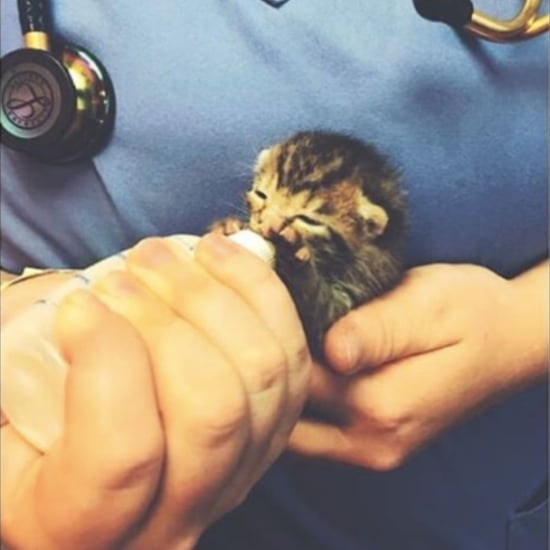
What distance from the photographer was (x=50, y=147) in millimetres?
715

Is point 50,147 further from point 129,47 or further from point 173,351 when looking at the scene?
point 173,351

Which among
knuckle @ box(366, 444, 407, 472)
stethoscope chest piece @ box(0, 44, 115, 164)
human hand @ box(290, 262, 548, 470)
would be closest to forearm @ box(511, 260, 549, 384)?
human hand @ box(290, 262, 548, 470)

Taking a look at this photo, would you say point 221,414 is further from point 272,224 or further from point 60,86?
point 60,86

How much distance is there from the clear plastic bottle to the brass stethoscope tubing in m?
0.27

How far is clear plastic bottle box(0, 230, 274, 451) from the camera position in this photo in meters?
0.53

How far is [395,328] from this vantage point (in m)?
0.73

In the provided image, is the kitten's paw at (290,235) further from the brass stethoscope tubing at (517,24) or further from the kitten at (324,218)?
the brass stethoscope tubing at (517,24)

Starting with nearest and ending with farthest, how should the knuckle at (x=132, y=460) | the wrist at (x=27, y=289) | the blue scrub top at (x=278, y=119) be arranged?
the knuckle at (x=132, y=460) < the wrist at (x=27, y=289) < the blue scrub top at (x=278, y=119)

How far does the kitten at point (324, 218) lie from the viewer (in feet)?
2.19

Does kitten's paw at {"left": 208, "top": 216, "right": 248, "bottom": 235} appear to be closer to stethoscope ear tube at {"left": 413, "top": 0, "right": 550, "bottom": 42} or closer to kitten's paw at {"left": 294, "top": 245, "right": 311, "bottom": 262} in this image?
kitten's paw at {"left": 294, "top": 245, "right": 311, "bottom": 262}

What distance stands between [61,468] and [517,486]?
0.50 meters

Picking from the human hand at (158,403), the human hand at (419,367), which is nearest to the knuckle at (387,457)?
the human hand at (419,367)

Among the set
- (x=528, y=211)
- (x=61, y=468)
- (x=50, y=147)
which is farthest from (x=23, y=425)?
(x=528, y=211)

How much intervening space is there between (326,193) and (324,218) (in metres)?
0.02
